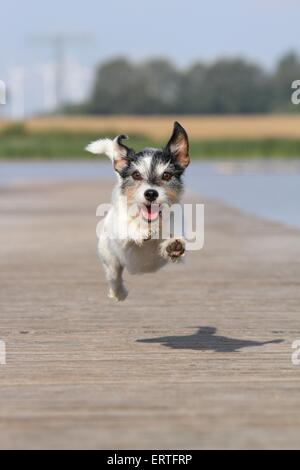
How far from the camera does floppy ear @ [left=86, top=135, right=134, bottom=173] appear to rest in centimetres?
874

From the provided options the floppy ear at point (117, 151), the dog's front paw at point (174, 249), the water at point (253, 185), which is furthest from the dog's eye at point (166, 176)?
the water at point (253, 185)

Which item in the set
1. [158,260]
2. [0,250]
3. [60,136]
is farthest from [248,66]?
[158,260]

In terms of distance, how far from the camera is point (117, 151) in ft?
29.0

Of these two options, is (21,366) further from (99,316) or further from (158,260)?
(99,316)

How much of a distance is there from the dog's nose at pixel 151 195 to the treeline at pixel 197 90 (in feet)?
365

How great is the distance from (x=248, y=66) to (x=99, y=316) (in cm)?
12369

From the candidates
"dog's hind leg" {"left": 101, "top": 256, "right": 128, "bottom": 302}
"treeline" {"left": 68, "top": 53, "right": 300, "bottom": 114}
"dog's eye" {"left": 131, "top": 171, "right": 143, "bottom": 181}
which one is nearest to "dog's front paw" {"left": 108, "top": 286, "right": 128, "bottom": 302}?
"dog's hind leg" {"left": 101, "top": 256, "right": 128, "bottom": 302}

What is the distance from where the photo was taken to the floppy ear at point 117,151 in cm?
874

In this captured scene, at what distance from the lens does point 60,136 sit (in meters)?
89.8

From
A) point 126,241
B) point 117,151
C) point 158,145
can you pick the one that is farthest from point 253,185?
point 126,241

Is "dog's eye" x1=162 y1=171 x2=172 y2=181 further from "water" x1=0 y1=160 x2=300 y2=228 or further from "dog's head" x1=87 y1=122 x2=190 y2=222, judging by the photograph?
"water" x1=0 y1=160 x2=300 y2=228

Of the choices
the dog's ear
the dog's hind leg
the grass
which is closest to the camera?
the dog's ear

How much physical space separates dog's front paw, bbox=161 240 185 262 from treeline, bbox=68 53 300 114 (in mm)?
111180
